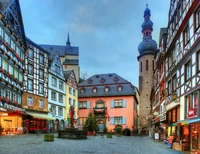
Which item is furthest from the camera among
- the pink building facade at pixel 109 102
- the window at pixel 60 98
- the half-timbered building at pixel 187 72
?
the pink building facade at pixel 109 102

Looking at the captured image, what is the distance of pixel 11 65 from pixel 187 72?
20639 millimetres

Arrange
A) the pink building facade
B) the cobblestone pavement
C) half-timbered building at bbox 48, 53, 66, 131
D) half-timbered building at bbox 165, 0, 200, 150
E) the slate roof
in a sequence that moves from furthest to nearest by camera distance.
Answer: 1. the slate roof
2. the pink building facade
3. half-timbered building at bbox 48, 53, 66, 131
4. half-timbered building at bbox 165, 0, 200, 150
5. the cobblestone pavement

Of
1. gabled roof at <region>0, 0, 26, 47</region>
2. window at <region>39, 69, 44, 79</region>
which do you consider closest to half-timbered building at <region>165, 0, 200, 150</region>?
gabled roof at <region>0, 0, 26, 47</region>

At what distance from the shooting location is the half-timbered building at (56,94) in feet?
139

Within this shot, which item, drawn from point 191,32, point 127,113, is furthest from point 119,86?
point 191,32

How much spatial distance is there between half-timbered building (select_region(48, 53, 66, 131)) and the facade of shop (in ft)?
28.6

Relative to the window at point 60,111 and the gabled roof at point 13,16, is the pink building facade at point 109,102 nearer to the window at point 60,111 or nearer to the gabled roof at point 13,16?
the window at point 60,111

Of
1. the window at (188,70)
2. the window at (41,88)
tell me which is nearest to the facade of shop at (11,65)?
the window at (41,88)

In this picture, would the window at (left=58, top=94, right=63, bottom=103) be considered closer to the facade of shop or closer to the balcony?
the balcony

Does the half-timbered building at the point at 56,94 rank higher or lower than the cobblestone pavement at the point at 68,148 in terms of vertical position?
higher

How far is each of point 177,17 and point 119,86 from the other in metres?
34.7

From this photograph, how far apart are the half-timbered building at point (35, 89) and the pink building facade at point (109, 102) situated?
1627 centimetres

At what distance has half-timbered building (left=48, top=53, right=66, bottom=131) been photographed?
42.5m

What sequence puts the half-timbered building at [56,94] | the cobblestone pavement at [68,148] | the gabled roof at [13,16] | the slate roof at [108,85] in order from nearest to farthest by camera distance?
1. the cobblestone pavement at [68,148]
2. the gabled roof at [13,16]
3. the half-timbered building at [56,94]
4. the slate roof at [108,85]
